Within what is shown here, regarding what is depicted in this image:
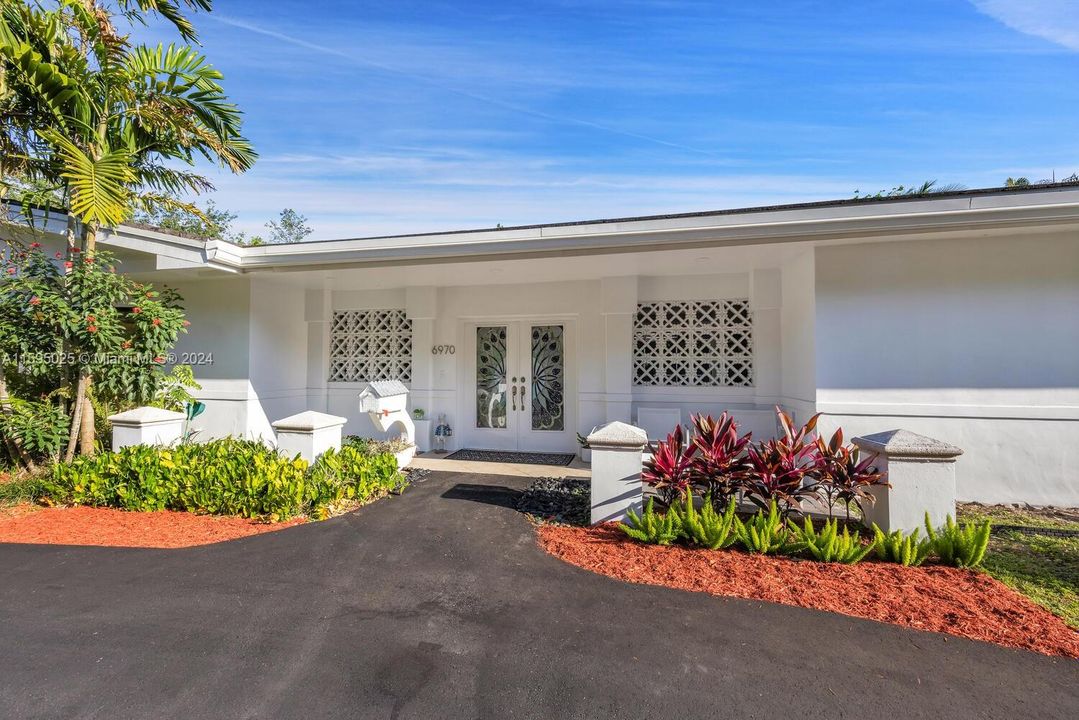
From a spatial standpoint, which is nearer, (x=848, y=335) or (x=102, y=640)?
(x=102, y=640)

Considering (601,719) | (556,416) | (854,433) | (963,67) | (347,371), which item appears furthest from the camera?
(347,371)

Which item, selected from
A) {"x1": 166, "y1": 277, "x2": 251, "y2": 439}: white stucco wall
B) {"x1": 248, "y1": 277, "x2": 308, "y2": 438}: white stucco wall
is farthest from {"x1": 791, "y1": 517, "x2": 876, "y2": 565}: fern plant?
{"x1": 166, "y1": 277, "x2": 251, "y2": 439}: white stucco wall

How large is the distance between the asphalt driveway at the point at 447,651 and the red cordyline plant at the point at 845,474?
1.52 metres

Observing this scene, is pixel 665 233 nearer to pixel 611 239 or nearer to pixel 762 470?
pixel 611 239

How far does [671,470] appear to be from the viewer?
4.54 metres

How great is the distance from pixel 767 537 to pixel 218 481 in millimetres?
5248

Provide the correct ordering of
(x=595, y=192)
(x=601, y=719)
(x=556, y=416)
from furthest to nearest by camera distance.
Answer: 1. (x=595, y=192)
2. (x=556, y=416)
3. (x=601, y=719)

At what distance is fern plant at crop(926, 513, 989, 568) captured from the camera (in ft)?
11.7

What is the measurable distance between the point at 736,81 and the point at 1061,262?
4.67 metres

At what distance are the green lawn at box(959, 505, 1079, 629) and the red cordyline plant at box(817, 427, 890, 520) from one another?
90 centimetres

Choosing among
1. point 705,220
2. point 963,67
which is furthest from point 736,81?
point 705,220

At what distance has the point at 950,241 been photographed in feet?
18.1

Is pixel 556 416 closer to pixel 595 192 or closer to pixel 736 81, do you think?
pixel 736 81

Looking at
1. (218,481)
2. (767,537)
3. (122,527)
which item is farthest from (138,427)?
(767,537)
